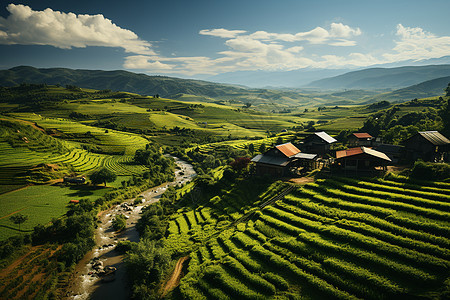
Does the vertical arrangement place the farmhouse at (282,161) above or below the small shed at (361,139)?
below

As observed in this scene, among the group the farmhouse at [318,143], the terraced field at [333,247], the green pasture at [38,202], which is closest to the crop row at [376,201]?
the terraced field at [333,247]

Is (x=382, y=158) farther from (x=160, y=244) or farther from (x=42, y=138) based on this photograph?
(x=42, y=138)

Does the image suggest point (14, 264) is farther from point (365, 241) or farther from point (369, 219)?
point (369, 219)

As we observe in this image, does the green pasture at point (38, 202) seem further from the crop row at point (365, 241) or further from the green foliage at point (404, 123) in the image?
the green foliage at point (404, 123)

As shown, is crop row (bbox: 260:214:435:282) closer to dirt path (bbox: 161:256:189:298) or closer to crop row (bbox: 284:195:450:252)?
crop row (bbox: 284:195:450:252)

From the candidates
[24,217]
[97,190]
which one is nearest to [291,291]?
[24,217]

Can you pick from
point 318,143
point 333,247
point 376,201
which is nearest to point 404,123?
point 318,143

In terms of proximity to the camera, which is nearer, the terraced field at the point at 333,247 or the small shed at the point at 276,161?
the terraced field at the point at 333,247
